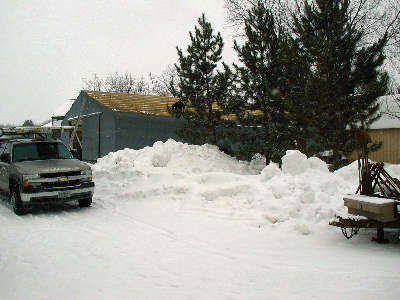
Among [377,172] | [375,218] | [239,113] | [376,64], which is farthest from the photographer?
[239,113]

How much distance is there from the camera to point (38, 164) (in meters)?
10.0

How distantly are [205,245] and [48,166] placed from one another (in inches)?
210

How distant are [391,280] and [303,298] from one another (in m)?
1.37

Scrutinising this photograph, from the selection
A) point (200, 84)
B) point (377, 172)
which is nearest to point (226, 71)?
point (200, 84)

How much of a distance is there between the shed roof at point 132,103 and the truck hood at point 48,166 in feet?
41.2

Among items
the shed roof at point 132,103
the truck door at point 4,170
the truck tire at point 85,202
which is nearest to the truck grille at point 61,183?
the truck tire at point 85,202

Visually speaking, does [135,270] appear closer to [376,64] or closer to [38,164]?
[38,164]

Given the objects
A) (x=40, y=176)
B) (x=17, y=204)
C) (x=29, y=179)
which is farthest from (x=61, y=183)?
(x=17, y=204)

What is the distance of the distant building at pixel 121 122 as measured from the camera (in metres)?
23.2

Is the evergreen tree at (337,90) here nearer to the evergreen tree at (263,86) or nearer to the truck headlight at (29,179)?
the evergreen tree at (263,86)

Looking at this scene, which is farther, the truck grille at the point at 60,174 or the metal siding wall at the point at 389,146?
the metal siding wall at the point at 389,146

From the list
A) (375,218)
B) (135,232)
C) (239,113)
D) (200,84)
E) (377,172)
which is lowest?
(135,232)

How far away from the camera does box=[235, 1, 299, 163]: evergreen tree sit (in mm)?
16625

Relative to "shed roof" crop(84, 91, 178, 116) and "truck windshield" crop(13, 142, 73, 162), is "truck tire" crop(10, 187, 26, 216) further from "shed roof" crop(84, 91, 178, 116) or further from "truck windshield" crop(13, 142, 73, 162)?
"shed roof" crop(84, 91, 178, 116)
